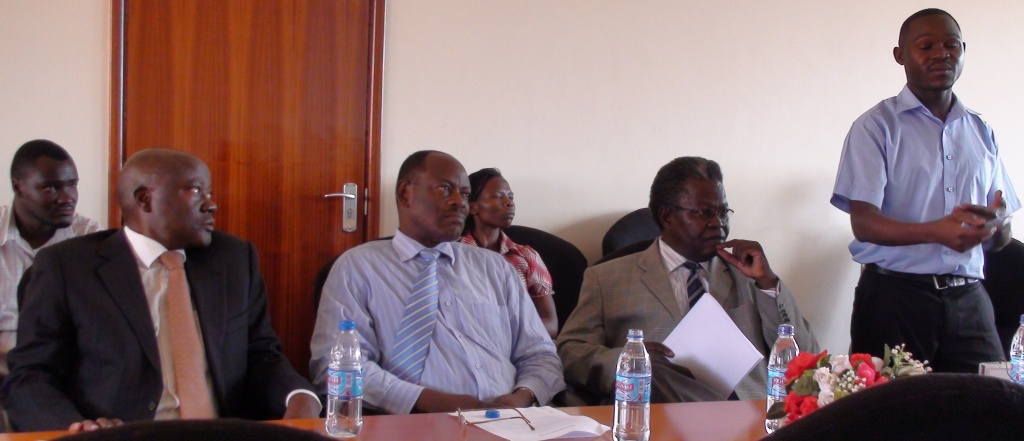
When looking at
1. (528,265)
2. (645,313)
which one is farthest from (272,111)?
(645,313)

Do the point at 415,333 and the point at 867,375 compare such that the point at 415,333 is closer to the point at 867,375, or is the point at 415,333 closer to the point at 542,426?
the point at 542,426

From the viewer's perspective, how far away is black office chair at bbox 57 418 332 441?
53cm

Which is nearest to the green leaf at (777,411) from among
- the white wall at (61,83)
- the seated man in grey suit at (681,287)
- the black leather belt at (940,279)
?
the seated man in grey suit at (681,287)

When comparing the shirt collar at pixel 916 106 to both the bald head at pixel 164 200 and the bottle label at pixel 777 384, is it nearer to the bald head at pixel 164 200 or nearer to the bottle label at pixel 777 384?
the bottle label at pixel 777 384

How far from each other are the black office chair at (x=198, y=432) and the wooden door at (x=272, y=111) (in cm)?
345

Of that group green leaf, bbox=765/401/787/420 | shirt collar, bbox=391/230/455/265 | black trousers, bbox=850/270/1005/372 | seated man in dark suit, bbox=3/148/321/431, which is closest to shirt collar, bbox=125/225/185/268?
seated man in dark suit, bbox=3/148/321/431

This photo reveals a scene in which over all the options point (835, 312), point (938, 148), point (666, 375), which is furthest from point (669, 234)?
point (835, 312)

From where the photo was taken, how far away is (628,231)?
14.5 feet

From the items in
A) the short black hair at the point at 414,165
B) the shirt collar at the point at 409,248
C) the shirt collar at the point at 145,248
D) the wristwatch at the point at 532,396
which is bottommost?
the wristwatch at the point at 532,396

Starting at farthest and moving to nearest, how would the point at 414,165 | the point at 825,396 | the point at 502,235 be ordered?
the point at 502,235 < the point at 414,165 < the point at 825,396

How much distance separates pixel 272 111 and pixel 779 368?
2.64 metres

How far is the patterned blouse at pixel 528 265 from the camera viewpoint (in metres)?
3.91

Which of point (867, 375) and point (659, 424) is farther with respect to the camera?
point (659, 424)

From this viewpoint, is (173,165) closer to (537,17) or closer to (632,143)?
(537,17)
